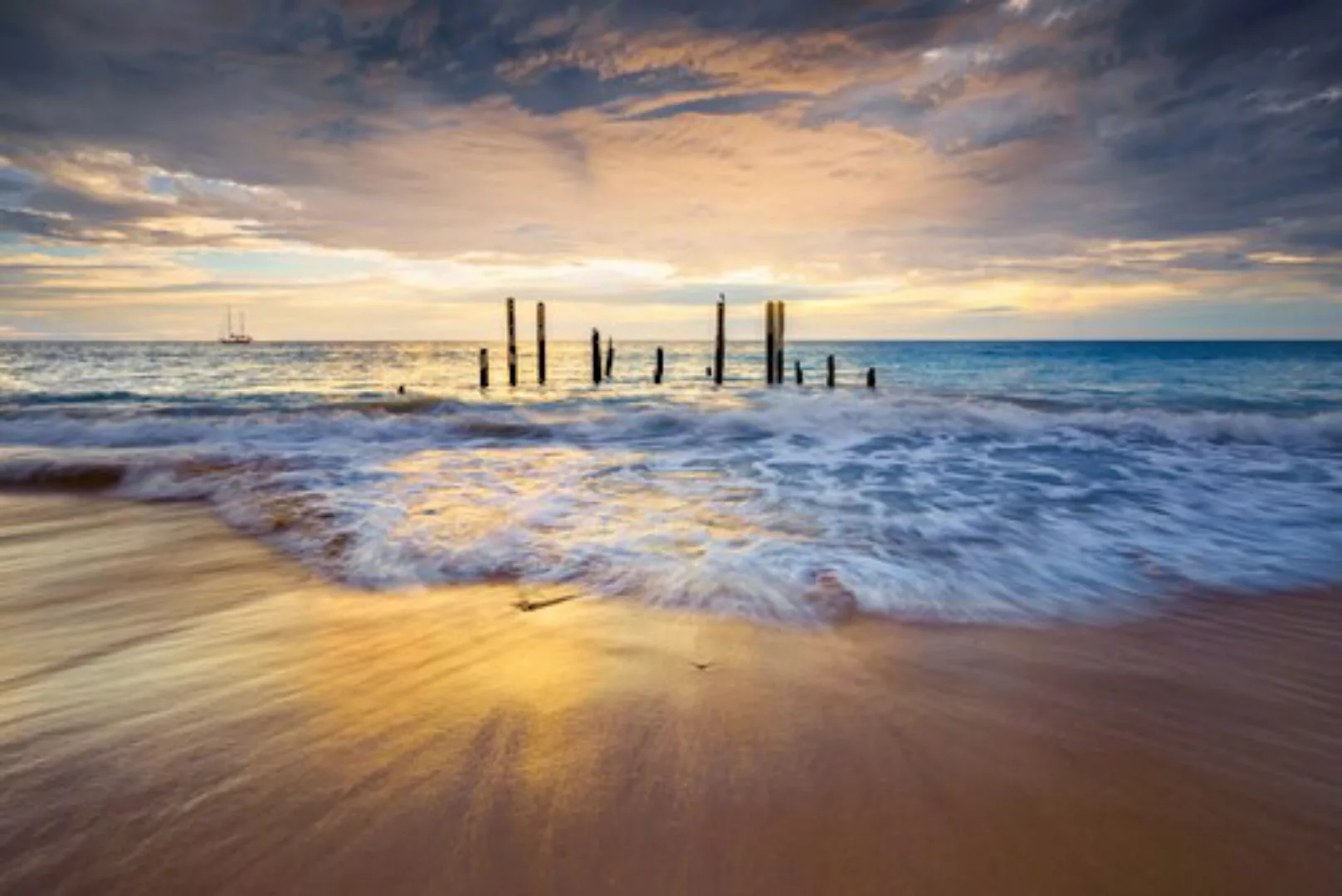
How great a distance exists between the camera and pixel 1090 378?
133 feet

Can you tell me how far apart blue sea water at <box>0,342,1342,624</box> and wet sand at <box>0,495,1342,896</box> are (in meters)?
0.70

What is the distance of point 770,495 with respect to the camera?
7.61 meters

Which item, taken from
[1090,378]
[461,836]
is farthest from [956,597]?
[1090,378]

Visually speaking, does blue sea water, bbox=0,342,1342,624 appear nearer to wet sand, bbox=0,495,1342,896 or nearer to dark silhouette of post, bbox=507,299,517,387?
wet sand, bbox=0,495,1342,896

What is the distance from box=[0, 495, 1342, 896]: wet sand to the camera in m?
1.85

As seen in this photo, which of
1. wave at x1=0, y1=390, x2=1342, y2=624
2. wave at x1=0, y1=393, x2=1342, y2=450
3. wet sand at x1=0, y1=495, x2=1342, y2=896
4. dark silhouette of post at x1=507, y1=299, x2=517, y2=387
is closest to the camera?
wet sand at x1=0, y1=495, x2=1342, y2=896

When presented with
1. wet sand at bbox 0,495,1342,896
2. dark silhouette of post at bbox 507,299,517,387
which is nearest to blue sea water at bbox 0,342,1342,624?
wet sand at bbox 0,495,1342,896

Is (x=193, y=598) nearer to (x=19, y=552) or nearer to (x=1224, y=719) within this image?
(x=19, y=552)

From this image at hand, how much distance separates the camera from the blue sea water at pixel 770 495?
181 inches

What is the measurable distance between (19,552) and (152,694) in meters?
3.92

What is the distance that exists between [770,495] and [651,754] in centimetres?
537

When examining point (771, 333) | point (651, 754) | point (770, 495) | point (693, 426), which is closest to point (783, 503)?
point (770, 495)

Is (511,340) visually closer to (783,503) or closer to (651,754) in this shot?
(783,503)

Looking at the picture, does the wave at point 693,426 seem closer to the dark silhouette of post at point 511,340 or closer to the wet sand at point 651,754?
the wet sand at point 651,754
